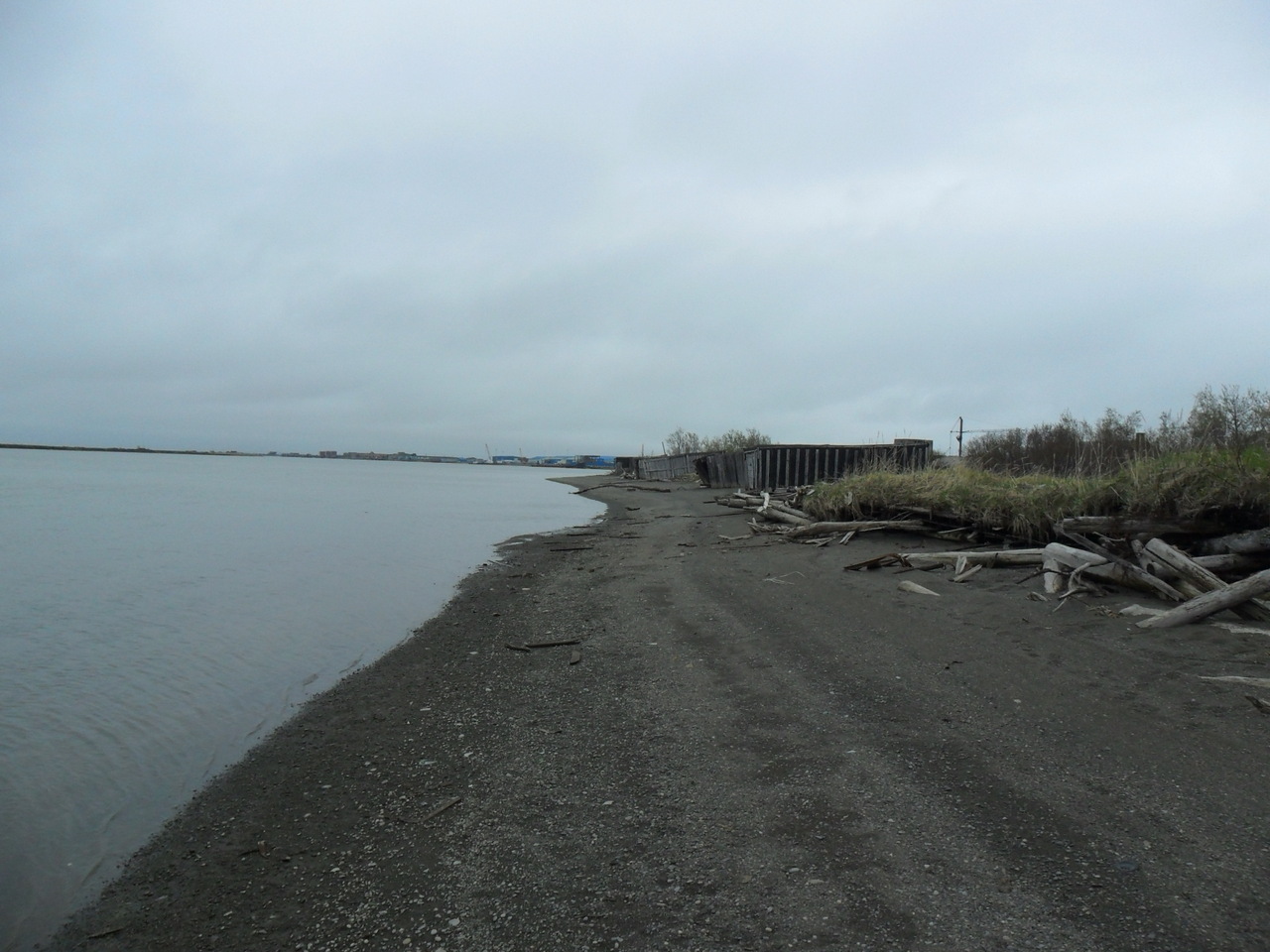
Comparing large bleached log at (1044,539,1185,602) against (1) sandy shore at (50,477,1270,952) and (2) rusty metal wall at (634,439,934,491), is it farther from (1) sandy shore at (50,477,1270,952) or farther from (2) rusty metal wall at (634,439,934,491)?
(2) rusty metal wall at (634,439,934,491)

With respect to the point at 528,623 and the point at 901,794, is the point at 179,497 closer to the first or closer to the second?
the point at 528,623

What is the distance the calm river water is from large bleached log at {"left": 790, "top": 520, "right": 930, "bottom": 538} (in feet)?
24.2

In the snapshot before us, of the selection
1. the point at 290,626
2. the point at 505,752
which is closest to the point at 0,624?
the point at 290,626

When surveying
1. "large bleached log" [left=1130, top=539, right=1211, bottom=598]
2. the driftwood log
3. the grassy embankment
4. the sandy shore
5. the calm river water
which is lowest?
the calm river water

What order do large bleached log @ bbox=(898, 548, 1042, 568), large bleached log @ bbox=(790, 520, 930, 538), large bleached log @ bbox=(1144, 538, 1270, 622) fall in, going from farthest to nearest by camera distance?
large bleached log @ bbox=(790, 520, 930, 538) < large bleached log @ bbox=(898, 548, 1042, 568) < large bleached log @ bbox=(1144, 538, 1270, 622)

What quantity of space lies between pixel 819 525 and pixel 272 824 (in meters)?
11.9

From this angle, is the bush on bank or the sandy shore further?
the bush on bank

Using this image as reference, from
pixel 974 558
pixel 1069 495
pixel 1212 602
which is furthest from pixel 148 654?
pixel 1069 495

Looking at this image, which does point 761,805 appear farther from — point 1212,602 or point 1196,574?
point 1196,574

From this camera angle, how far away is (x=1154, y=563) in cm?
Answer: 798

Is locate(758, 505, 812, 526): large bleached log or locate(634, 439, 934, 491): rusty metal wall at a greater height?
locate(634, 439, 934, 491): rusty metal wall

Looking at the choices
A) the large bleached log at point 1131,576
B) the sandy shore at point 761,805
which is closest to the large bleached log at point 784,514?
the large bleached log at point 1131,576

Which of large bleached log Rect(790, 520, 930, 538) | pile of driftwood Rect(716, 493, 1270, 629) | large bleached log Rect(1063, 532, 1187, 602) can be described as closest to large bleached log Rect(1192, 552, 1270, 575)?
pile of driftwood Rect(716, 493, 1270, 629)

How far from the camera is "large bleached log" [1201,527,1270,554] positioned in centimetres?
751
